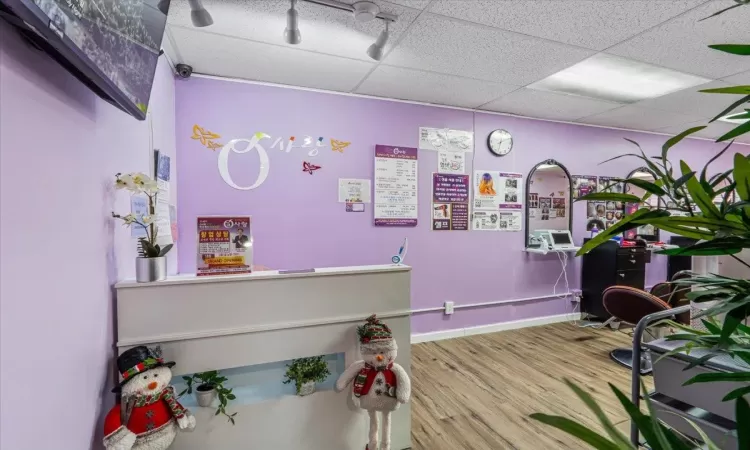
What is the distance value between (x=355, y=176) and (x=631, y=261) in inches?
131

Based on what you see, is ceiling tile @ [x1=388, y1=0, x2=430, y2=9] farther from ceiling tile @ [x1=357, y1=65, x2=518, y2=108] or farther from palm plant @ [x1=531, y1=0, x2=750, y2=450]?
palm plant @ [x1=531, y1=0, x2=750, y2=450]

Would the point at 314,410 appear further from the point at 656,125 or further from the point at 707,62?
the point at 656,125

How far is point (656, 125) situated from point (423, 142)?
3.21 metres

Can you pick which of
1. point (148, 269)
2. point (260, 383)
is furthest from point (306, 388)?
point (148, 269)

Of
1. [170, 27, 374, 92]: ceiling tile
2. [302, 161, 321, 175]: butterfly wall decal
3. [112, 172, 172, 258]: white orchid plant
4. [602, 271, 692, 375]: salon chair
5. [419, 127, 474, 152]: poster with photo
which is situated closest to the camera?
[112, 172, 172, 258]: white orchid plant

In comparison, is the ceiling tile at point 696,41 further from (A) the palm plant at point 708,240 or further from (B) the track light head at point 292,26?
(B) the track light head at point 292,26

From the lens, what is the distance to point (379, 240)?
3.34 metres

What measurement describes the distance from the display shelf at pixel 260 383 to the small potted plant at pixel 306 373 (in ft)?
0.12

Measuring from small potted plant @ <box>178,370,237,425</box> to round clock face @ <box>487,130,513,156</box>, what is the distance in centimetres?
336

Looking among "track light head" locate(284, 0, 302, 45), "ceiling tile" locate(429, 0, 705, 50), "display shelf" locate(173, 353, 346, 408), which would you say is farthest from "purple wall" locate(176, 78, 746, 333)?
"ceiling tile" locate(429, 0, 705, 50)

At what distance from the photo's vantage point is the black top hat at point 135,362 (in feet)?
4.16

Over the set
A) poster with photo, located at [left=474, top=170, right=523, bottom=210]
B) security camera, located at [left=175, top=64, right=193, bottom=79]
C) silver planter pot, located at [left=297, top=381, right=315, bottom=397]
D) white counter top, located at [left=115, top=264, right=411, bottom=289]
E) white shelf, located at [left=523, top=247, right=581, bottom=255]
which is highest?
security camera, located at [left=175, top=64, right=193, bottom=79]

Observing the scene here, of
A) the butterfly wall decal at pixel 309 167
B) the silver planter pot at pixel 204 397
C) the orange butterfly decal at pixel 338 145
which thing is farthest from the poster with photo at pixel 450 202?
the silver planter pot at pixel 204 397

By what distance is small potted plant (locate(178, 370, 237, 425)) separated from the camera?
61.8 inches
